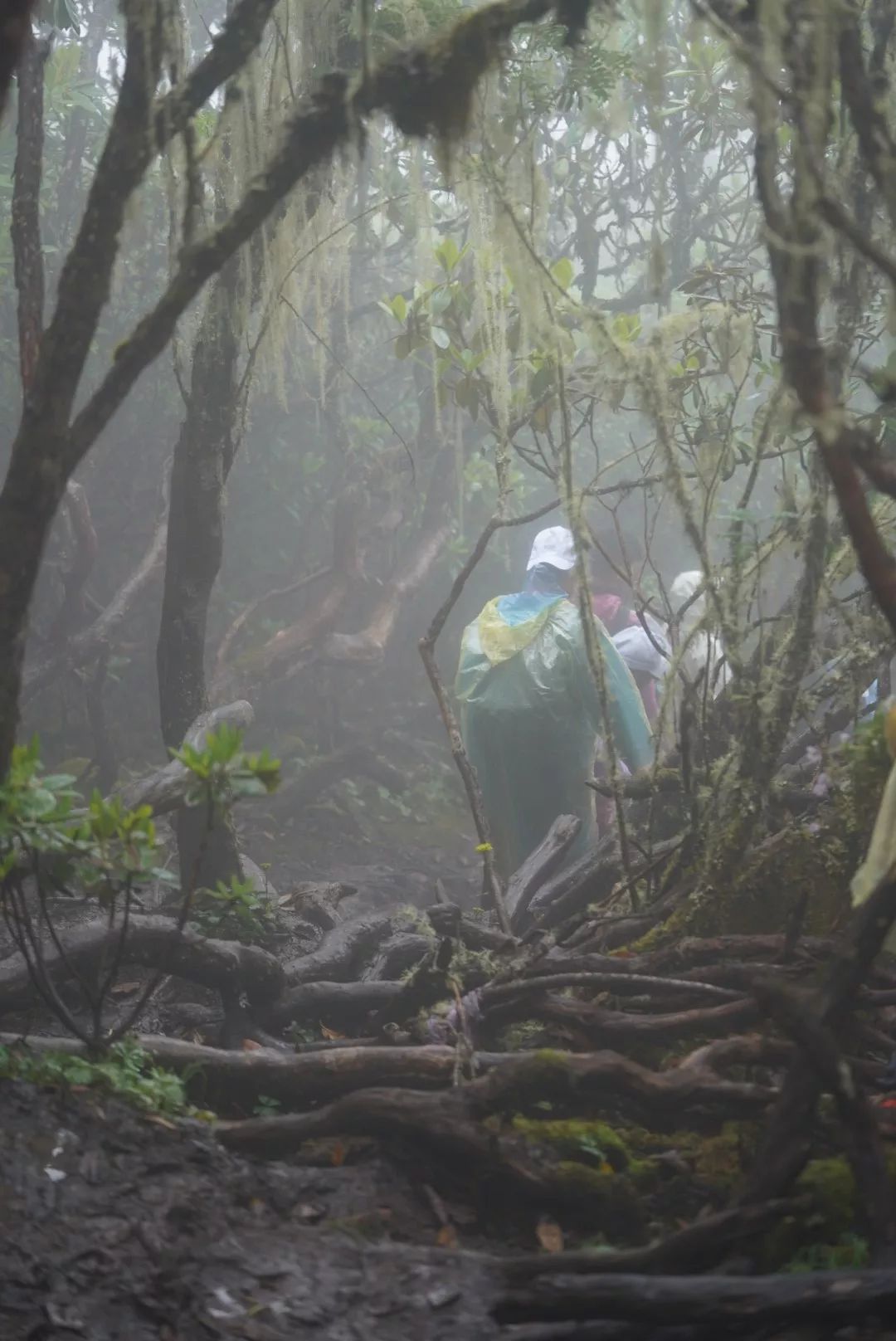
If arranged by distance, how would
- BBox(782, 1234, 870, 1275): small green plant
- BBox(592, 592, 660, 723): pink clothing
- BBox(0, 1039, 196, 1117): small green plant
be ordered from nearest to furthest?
BBox(782, 1234, 870, 1275): small green plant → BBox(0, 1039, 196, 1117): small green plant → BBox(592, 592, 660, 723): pink clothing

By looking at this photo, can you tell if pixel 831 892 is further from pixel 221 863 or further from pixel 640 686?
pixel 640 686

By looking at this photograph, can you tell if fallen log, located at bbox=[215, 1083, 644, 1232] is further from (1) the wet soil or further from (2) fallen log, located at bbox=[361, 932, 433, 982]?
(2) fallen log, located at bbox=[361, 932, 433, 982]

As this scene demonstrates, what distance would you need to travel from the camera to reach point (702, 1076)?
2.74 metres

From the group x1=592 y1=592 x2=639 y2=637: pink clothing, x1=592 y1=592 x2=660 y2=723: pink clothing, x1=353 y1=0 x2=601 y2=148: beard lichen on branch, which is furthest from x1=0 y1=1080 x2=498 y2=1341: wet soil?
x1=592 y1=592 x2=639 y2=637: pink clothing

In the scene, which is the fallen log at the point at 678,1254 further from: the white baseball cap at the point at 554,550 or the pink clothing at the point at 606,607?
the pink clothing at the point at 606,607

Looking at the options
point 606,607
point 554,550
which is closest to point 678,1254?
point 554,550

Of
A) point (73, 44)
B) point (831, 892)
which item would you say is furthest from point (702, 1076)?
point (73, 44)


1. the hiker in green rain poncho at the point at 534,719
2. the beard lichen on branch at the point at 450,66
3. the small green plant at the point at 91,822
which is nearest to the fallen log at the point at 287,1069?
the small green plant at the point at 91,822

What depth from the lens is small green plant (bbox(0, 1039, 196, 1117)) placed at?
2658 mm

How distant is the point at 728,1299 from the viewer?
1.91 m

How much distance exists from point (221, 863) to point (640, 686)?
285cm

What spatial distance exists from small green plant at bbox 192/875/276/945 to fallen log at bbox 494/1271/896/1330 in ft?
6.86

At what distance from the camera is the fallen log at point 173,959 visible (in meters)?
3.57

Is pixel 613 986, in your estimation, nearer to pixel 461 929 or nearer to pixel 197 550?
pixel 461 929
